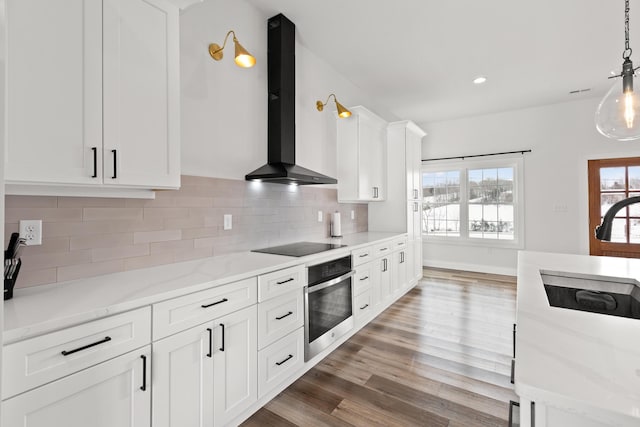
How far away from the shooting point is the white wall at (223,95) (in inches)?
82.4

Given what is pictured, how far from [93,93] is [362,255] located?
2.42m

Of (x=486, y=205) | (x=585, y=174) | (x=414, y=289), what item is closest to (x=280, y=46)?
(x=414, y=289)

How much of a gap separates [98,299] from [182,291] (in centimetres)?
31

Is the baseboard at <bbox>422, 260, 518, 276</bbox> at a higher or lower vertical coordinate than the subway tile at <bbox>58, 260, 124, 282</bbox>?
lower

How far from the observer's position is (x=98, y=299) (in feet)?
3.99

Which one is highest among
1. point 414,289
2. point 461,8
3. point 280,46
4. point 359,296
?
point 461,8

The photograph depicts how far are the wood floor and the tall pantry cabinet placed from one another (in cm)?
119

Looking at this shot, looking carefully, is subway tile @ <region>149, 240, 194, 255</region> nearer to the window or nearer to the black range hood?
the black range hood

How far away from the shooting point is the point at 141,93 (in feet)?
5.04

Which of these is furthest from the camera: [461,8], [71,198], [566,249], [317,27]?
[566,249]

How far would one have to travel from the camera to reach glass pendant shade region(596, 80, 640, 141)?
151cm

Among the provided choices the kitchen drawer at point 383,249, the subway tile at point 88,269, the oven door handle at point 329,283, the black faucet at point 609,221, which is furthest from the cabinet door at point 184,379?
the kitchen drawer at point 383,249

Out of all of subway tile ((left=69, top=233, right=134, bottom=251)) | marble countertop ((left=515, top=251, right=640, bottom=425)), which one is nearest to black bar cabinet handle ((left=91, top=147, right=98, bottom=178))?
subway tile ((left=69, top=233, right=134, bottom=251))

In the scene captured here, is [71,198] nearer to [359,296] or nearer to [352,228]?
[359,296]
